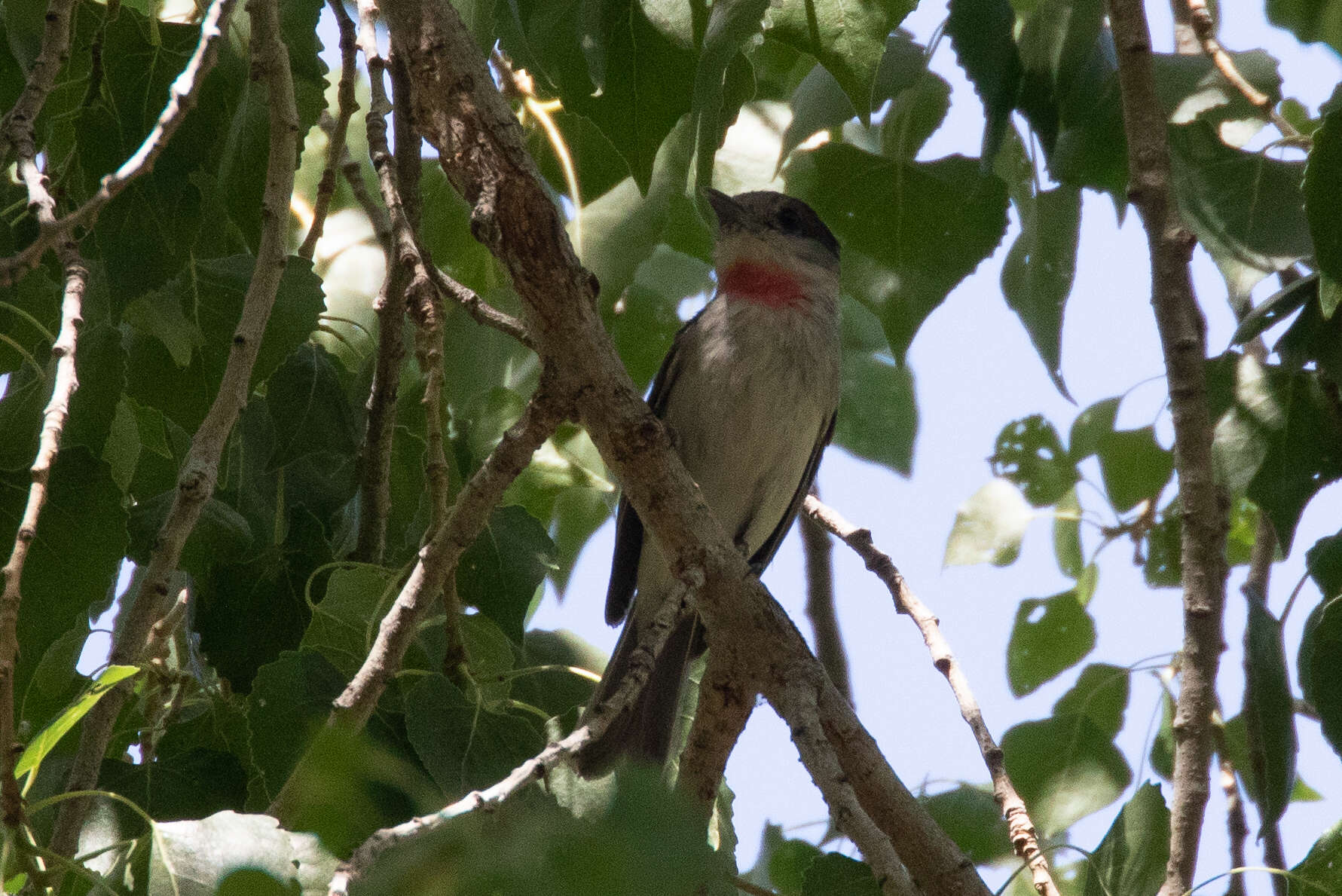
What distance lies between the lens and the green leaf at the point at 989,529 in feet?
16.4

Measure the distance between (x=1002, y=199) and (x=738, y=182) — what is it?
935 millimetres

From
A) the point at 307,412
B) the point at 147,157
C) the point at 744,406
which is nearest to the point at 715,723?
the point at 307,412

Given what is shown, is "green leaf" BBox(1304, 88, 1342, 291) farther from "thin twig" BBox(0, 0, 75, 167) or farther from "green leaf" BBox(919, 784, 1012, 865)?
"thin twig" BBox(0, 0, 75, 167)

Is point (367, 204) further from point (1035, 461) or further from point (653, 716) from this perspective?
point (1035, 461)

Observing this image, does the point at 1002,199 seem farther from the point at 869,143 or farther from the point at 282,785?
the point at 282,785

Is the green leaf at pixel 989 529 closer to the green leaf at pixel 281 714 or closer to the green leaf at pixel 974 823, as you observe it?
the green leaf at pixel 974 823

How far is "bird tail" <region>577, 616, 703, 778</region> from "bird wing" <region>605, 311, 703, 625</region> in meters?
0.51

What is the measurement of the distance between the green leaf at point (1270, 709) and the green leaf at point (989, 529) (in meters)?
1.86

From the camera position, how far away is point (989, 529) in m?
5.03

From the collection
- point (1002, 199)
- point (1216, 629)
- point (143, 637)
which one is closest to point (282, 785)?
point (143, 637)

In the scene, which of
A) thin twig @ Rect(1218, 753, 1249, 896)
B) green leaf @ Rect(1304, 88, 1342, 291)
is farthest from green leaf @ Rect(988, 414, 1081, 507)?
green leaf @ Rect(1304, 88, 1342, 291)

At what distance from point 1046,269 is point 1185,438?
0.81 m

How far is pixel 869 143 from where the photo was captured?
394 centimetres

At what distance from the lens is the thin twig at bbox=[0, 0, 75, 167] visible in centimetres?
240
